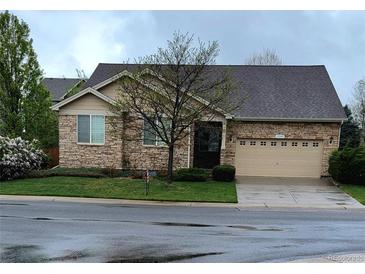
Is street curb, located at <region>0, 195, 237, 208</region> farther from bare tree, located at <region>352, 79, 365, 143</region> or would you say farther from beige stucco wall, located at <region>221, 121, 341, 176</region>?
bare tree, located at <region>352, 79, 365, 143</region>

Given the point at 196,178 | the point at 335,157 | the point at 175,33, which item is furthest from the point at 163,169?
the point at 335,157

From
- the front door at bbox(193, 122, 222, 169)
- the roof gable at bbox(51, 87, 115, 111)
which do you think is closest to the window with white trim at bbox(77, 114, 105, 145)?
the roof gable at bbox(51, 87, 115, 111)

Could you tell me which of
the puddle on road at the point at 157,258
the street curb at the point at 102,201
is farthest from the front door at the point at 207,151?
the puddle on road at the point at 157,258

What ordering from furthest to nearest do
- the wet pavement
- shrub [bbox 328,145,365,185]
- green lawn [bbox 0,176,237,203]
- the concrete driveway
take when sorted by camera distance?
shrub [bbox 328,145,365,185] < green lawn [bbox 0,176,237,203] < the concrete driveway < the wet pavement

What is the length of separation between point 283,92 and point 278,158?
455 cm

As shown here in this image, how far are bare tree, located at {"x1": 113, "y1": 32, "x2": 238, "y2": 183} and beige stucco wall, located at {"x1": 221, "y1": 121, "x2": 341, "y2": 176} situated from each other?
370 centimetres

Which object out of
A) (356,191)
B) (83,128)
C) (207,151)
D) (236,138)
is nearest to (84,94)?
(83,128)

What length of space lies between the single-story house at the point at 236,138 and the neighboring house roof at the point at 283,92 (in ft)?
0.19

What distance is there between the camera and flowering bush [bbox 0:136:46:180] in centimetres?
1831

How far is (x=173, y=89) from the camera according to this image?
56.7 ft

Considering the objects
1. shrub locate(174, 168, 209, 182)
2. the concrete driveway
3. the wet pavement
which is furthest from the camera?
shrub locate(174, 168, 209, 182)

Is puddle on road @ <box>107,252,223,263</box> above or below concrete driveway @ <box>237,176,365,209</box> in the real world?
above

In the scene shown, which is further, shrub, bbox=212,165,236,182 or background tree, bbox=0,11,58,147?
background tree, bbox=0,11,58,147

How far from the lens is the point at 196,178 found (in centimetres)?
1841
